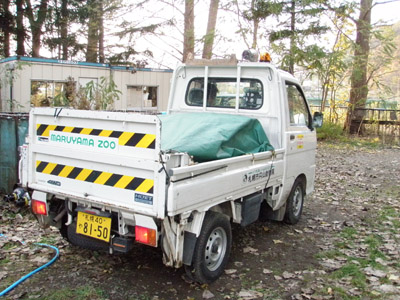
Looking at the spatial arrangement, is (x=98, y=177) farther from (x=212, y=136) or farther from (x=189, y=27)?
(x=189, y=27)

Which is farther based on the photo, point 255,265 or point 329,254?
point 329,254

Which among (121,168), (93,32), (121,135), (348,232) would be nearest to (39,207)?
(121,168)

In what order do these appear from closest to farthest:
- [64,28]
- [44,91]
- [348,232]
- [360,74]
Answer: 1. [348,232]
2. [44,91]
3. [360,74]
4. [64,28]

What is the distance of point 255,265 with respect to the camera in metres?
4.46

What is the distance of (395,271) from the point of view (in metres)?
4.33

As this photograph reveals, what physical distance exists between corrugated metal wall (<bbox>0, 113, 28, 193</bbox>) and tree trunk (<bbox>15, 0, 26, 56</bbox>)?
12.7 meters

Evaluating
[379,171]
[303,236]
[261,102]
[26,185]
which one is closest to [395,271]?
[303,236]

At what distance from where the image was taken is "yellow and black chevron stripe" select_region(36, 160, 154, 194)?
11.0ft

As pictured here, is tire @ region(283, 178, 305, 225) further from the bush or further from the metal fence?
the metal fence

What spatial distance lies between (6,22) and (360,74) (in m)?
15.2

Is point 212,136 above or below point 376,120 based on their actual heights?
below

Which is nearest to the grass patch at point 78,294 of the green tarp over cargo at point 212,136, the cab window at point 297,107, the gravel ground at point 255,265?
the gravel ground at point 255,265

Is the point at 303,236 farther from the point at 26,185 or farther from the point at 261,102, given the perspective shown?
the point at 26,185

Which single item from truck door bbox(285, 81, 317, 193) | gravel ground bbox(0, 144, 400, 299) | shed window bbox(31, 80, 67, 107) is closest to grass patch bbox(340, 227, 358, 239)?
gravel ground bbox(0, 144, 400, 299)
